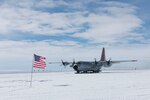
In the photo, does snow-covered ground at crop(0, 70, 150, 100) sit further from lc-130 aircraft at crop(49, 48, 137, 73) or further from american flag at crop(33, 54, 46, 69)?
lc-130 aircraft at crop(49, 48, 137, 73)

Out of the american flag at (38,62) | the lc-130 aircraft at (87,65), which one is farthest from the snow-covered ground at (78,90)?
the lc-130 aircraft at (87,65)

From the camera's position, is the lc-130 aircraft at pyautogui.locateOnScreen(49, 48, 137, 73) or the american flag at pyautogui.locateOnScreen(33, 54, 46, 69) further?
the lc-130 aircraft at pyautogui.locateOnScreen(49, 48, 137, 73)

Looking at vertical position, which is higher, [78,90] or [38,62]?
[38,62]

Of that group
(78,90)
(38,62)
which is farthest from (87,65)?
(78,90)

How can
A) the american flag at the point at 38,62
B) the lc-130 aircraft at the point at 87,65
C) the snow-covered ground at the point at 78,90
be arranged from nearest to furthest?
the snow-covered ground at the point at 78,90, the american flag at the point at 38,62, the lc-130 aircraft at the point at 87,65

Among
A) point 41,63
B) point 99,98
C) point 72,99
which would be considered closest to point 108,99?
point 99,98

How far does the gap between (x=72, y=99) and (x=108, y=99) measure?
79.2 inches

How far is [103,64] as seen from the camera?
69.4 m

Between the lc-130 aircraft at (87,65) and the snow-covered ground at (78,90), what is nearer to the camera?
the snow-covered ground at (78,90)

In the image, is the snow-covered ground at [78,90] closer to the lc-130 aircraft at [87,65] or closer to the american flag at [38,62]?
the american flag at [38,62]

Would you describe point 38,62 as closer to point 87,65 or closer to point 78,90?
point 78,90

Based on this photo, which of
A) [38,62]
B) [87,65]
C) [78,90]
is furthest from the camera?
[87,65]

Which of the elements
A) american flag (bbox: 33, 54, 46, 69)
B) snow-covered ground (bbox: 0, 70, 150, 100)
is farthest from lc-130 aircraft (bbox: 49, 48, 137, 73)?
american flag (bbox: 33, 54, 46, 69)

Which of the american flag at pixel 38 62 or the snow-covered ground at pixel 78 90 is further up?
the american flag at pixel 38 62
